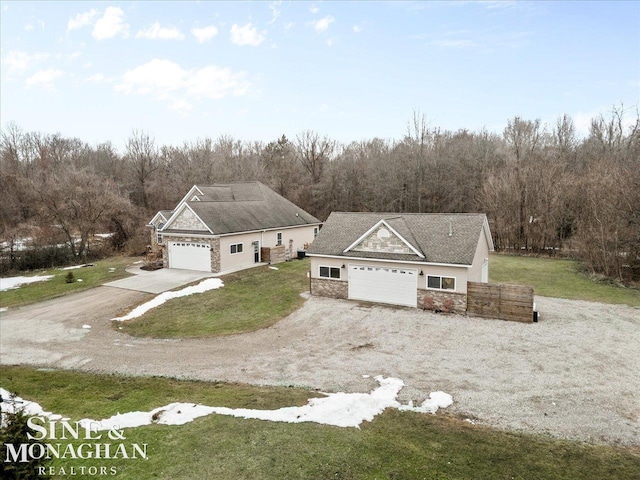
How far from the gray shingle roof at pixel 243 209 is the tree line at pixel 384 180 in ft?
28.0

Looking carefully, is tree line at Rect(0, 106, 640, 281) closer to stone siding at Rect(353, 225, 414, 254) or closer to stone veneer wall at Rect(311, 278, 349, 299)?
stone siding at Rect(353, 225, 414, 254)

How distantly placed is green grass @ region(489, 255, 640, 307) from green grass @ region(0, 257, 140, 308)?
24.2 m

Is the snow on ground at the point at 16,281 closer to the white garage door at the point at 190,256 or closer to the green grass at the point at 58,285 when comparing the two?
the green grass at the point at 58,285

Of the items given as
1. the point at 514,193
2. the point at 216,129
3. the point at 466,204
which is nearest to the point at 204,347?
the point at 514,193

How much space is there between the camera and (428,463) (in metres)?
6.96

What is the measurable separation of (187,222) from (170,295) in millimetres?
6823

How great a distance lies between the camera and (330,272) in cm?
2005

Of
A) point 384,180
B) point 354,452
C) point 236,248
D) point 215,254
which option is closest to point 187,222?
point 215,254

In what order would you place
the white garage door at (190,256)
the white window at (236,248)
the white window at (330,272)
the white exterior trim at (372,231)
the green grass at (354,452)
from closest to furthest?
the green grass at (354,452) → the white exterior trim at (372,231) → the white window at (330,272) → the white garage door at (190,256) → the white window at (236,248)

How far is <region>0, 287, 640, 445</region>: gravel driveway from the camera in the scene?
9422 mm

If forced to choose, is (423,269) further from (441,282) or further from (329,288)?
(329,288)

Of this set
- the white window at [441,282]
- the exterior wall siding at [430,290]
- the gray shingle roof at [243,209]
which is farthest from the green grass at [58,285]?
the white window at [441,282]

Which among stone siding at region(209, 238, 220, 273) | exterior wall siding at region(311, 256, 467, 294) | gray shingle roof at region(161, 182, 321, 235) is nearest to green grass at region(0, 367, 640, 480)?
exterior wall siding at region(311, 256, 467, 294)

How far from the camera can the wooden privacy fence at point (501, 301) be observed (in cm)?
1599
